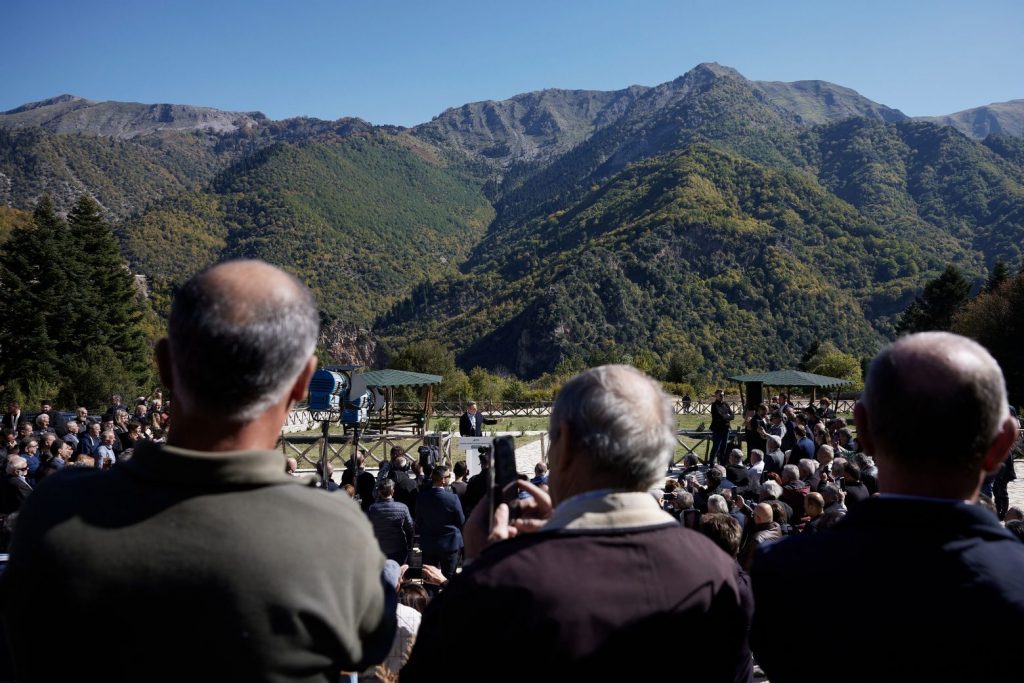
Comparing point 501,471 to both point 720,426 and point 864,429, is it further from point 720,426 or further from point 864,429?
point 720,426

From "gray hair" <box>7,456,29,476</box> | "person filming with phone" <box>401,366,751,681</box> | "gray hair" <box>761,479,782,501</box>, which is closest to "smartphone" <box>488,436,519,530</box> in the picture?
"person filming with phone" <box>401,366,751,681</box>

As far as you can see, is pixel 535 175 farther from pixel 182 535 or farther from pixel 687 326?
pixel 182 535

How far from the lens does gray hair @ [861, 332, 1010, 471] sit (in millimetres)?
1645

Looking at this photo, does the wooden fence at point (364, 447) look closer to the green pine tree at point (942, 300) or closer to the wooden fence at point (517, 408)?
the wooden fence at point (517, 408)

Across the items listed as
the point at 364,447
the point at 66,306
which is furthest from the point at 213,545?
the point at 66,306

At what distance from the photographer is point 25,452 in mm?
10719

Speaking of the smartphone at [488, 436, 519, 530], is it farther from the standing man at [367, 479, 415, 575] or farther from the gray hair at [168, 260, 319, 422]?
the standing man at [367, 479, 415, 575]

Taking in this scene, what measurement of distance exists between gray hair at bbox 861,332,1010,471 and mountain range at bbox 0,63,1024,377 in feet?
231

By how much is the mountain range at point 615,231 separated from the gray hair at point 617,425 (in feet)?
230

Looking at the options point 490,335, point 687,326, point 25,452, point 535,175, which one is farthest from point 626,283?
point 535,175

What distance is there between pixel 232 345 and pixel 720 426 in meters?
15.6

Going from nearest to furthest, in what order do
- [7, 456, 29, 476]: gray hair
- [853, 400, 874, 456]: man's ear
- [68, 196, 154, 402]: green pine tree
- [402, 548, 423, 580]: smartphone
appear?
[853, 400, 874, 456]: man's ear → [402, 548, 423, 580]: smartphone → [7, 456, 29, 476]: gray hair → [68, 196, 154, 402]: green pine tree

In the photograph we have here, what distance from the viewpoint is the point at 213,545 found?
139cm

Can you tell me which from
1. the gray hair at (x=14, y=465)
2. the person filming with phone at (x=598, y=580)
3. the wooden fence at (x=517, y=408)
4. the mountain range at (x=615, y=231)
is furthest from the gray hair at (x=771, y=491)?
the mountain range at (x=615, y=231)
